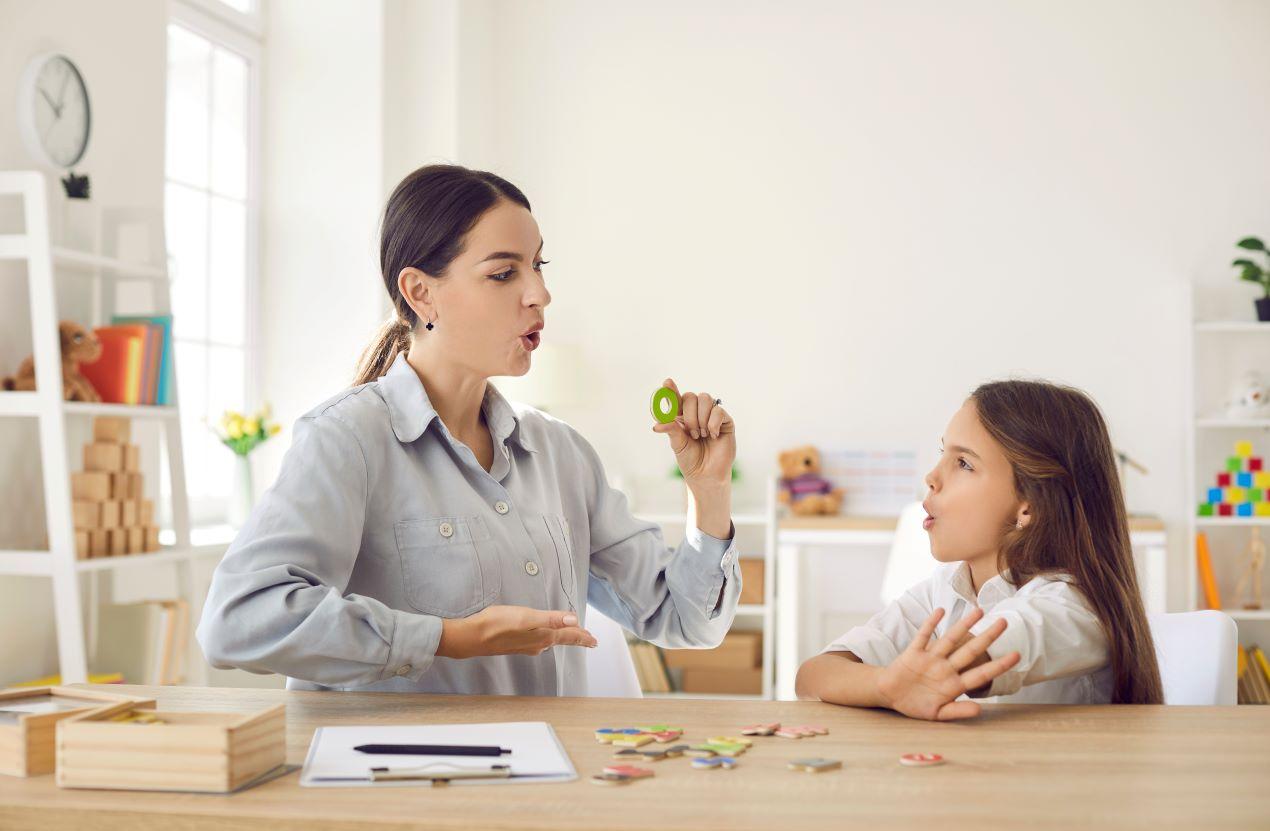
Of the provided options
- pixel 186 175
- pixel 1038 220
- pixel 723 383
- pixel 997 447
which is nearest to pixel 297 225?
pixel 186 175

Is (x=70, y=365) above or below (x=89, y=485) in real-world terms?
above

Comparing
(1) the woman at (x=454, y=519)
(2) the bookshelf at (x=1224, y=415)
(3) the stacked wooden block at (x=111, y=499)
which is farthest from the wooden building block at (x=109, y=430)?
(2) the bookshelf at (x=1224, y=415)

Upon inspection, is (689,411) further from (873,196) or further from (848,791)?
(873,196)

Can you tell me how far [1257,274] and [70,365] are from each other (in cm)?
411

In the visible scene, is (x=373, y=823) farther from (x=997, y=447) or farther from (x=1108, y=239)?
(x=1108, y=239)

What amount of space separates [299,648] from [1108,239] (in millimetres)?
4444

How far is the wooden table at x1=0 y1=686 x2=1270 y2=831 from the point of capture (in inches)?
35.4

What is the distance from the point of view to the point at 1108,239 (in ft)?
16.3

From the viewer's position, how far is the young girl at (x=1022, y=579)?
1312 mm

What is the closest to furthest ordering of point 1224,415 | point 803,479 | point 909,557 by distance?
point 909,557 → point 1224,415 → point 803,479

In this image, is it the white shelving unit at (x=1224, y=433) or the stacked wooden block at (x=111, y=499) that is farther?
the white shelving unit at (x=1224, y=433)

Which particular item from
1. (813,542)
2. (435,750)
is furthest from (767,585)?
(435,750)

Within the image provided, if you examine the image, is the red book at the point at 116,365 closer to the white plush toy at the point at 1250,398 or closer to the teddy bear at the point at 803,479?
the teddy bear at the point at 803,479

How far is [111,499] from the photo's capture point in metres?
2.90
